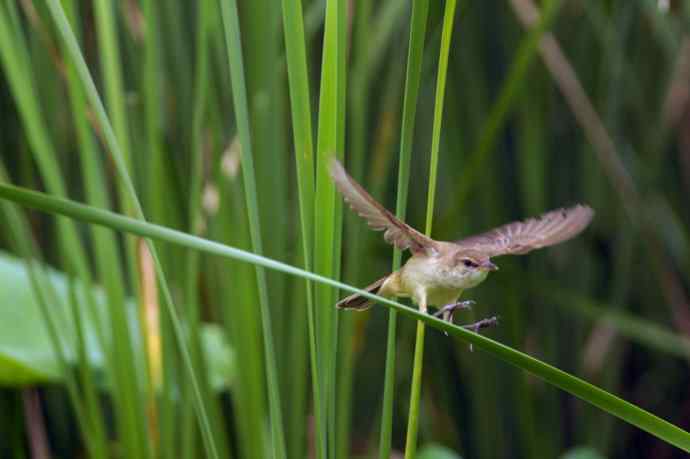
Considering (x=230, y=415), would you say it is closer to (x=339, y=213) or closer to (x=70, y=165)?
(x=70, y=165)

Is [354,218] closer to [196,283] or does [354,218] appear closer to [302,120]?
[196,283]

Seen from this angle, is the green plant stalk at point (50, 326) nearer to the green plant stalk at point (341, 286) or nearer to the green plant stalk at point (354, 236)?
the green plant stalk at point (354, 236)

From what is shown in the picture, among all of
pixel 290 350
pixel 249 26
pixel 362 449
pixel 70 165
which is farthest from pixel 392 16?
pixel 362 449

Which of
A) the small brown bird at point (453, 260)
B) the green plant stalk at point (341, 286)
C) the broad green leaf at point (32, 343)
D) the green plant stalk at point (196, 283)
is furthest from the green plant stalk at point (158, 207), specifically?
the green plant stalk at point (341, 286)

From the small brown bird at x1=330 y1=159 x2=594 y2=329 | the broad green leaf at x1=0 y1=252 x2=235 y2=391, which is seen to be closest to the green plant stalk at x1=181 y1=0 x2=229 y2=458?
the broad green leaf at x1=0 y1=252 x2=235 y2=391

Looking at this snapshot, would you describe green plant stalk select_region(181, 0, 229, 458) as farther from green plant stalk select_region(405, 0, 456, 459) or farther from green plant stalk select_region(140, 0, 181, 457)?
green plant stalk select_region(405, 0, 456, 459)
